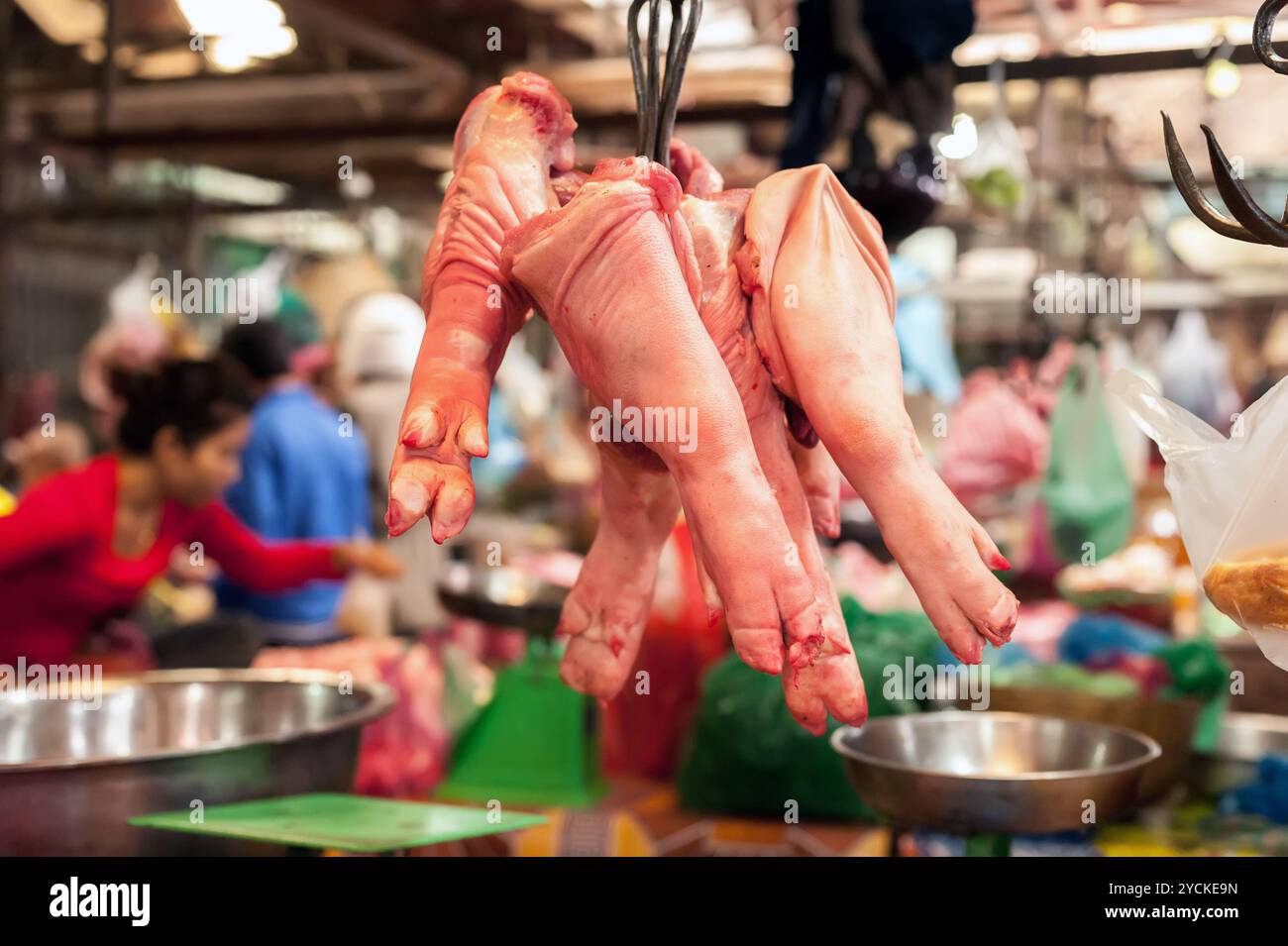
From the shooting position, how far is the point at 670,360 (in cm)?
119

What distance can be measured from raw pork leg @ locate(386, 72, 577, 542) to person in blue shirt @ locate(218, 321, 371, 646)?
131 inches

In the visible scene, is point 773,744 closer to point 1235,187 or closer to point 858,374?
point 858,374

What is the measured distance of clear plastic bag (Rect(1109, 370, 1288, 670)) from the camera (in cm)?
124

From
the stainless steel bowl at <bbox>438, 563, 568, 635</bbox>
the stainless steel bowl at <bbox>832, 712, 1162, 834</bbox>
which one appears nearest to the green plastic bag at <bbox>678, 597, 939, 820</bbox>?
the stainless steel bowl at <bbox>438, 563, 568, 635</bbox>

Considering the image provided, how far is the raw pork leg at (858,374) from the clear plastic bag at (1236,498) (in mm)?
239

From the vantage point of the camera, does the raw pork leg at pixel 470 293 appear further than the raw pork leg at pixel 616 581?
No

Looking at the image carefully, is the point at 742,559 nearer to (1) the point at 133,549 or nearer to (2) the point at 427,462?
(2) the point at 427,462

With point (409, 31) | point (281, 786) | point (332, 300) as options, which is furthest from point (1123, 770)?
point (332, 300)

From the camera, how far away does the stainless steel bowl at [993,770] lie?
5.58 feet

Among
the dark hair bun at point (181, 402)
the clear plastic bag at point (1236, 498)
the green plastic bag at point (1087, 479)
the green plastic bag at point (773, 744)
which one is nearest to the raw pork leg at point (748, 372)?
the clear plastic bag at point (1236, 498)

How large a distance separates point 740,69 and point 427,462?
5.08 metres

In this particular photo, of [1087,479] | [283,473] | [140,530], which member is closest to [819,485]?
[140,530]

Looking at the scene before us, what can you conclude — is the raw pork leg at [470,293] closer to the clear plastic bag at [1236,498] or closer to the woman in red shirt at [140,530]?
the clear plastic bag at [1236,498]

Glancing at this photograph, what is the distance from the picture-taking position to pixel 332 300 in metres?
6.78
